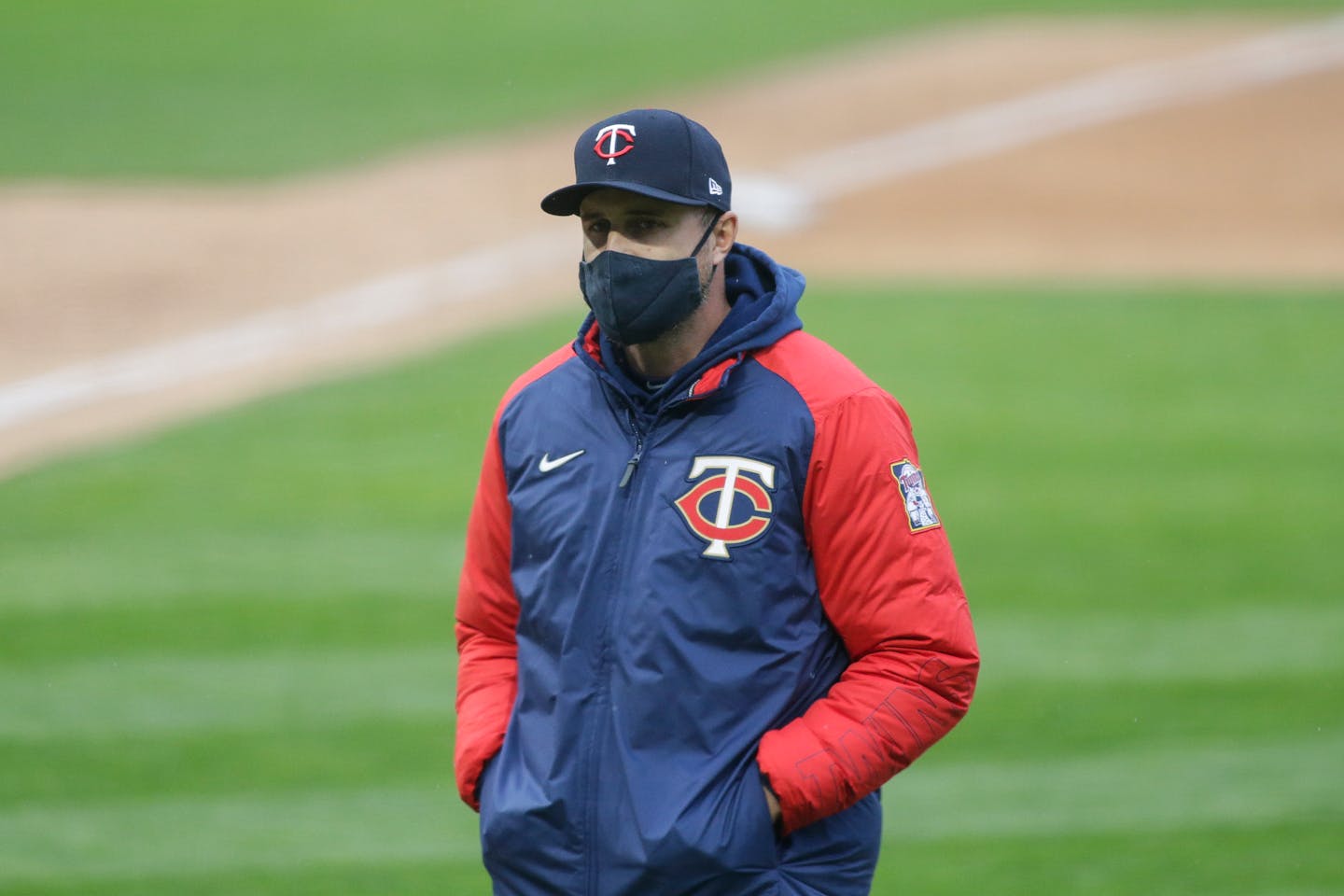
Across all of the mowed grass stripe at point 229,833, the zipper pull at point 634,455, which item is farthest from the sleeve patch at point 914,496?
the mowed grass stripe at point 229,833

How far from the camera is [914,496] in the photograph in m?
2.77

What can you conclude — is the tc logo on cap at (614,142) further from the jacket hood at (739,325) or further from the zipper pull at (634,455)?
the zipper pull at (634,455)

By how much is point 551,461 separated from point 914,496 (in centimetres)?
60

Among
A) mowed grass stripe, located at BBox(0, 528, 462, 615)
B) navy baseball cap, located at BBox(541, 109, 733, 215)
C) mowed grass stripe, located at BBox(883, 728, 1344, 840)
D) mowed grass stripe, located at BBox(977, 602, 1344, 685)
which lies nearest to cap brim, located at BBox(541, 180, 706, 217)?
navy baseball cap, located at BBox(541, 109, 733, 215)

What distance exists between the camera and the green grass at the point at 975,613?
4980 millimetres

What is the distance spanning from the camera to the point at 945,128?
14.6 metres

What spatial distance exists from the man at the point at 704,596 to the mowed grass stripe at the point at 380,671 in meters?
3.16

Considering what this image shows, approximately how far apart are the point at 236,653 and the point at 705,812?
12.9 feet

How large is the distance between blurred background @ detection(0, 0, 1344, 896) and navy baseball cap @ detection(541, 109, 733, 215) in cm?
263

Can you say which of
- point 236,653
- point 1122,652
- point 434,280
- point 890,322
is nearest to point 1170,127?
point 890,322

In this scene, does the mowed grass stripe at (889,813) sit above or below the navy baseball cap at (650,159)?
below

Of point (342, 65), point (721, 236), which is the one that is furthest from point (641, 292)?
point (342, 65)

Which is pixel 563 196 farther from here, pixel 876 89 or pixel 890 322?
pixel 876 89

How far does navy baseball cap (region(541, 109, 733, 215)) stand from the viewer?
2758 mm
